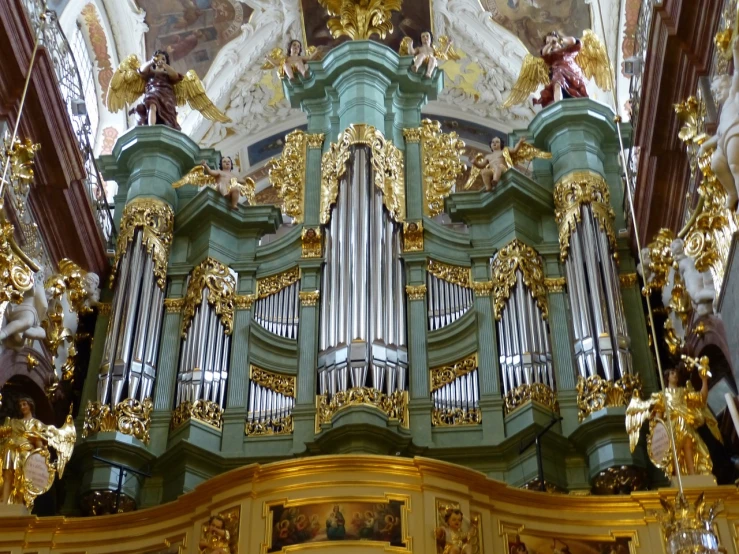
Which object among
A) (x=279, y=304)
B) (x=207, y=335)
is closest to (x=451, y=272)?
(x=279, y=304)

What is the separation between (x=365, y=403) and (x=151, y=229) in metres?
4.24

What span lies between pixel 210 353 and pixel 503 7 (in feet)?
28.7

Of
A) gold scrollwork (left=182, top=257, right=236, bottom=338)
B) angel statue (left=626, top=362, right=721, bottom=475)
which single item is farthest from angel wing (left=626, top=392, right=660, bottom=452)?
gold scrollwork (left=182, top=257, right=236, bottom=338)

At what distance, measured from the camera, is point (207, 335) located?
49.5 feet

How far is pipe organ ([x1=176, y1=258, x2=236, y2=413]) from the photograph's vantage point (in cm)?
1454

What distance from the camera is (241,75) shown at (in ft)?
69.9

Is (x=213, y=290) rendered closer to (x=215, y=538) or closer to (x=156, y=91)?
(x=156, y=91)

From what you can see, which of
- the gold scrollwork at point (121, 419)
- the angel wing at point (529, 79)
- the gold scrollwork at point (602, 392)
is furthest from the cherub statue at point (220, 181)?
the gold scrollwork at point (602, 392)

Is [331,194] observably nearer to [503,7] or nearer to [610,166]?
[610,166]

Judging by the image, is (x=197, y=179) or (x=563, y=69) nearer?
(x=197, y=179)

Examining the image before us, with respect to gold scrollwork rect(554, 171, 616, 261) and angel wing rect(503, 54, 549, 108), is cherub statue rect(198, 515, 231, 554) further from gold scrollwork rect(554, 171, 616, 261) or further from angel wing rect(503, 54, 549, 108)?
angel wing rect(503, 54, 549, 108)

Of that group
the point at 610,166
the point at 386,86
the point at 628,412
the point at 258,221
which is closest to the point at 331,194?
the point at 258,221

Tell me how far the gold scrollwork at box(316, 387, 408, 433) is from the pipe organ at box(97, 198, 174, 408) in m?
2.14

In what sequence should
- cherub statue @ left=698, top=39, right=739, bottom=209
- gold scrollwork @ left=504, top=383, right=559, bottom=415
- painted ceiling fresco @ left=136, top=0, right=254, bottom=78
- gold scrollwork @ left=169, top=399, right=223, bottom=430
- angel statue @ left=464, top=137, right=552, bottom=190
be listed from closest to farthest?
cherub statue @ left=698, top=39, right=739, bottom=209 → gold scrollwork @ left=504, top=383, right=559, bottom=415 → gold scrollwork @ left=169, top=399, right=223, bottom=430 → angel statue @ left=464, top=137, right=552, bottom=190 → painted ceiling fresco @ left=136, top=0, right=254, bottom=78
